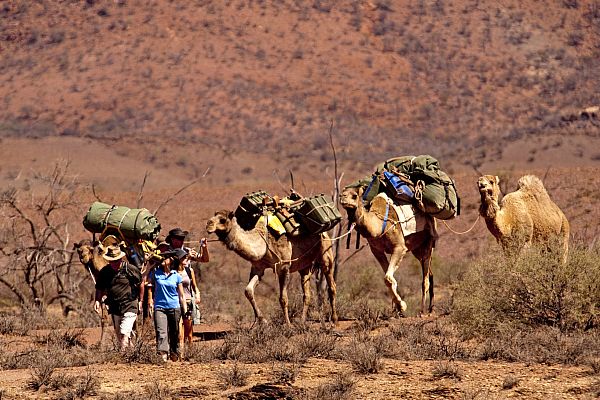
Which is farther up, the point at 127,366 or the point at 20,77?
the point at 20,77

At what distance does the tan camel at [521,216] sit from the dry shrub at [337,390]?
17.8 feet

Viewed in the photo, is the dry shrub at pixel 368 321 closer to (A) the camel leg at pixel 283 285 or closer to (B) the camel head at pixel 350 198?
(A) the camel leg at pixel 283 285

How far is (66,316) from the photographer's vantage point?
2369cm

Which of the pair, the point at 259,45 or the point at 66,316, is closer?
the point at 66,316

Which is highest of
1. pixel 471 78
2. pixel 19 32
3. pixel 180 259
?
pixel 19 32

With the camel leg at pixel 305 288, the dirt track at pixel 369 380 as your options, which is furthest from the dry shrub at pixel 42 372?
the camel leg at pixel 305 288

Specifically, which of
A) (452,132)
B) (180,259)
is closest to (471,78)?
(452,132)

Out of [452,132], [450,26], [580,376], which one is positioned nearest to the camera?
[580,376]

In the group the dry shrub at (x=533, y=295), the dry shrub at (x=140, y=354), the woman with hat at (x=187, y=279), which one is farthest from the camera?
the dry shrub at (x=533, y=295)

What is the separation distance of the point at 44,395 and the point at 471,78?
200 feet

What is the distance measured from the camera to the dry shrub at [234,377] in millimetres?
12078

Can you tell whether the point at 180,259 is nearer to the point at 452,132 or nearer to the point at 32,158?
the point at 32,158

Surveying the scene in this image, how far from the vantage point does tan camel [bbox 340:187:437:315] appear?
1773cm

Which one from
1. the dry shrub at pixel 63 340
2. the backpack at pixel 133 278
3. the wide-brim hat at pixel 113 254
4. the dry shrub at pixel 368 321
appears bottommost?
the dry shrub at pixel 368 321
